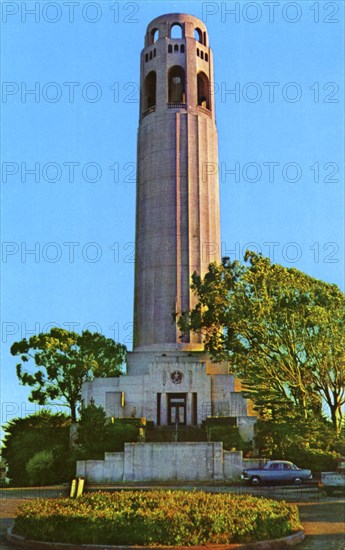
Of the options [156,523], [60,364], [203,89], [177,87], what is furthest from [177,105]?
[156,523]

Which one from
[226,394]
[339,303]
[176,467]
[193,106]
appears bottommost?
[176,467]

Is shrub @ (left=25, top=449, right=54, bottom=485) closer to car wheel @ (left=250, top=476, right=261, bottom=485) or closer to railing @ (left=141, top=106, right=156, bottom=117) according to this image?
car wheel @ (left=250, top=476, right=261, bottom=485)

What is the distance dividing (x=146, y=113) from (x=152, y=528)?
4479 cm

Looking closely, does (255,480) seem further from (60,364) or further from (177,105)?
(177,105)

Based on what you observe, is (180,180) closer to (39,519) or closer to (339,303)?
(339,303)

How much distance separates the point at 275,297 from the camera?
38.5 m

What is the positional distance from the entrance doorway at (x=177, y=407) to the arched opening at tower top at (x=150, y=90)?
25.1 meters

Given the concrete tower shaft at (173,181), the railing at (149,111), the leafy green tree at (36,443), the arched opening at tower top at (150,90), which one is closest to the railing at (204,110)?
the concrete tower shaft at (173,181)

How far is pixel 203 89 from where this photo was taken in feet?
188

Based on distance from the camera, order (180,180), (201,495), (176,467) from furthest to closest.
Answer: (180,180), (176,467), (201,495)

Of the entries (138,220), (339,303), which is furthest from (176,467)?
(138,220)

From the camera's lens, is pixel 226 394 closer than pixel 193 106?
Yes

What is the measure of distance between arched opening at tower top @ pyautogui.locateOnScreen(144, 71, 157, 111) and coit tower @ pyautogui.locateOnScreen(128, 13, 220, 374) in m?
0.08

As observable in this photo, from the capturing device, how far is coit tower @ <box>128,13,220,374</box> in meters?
49.4
